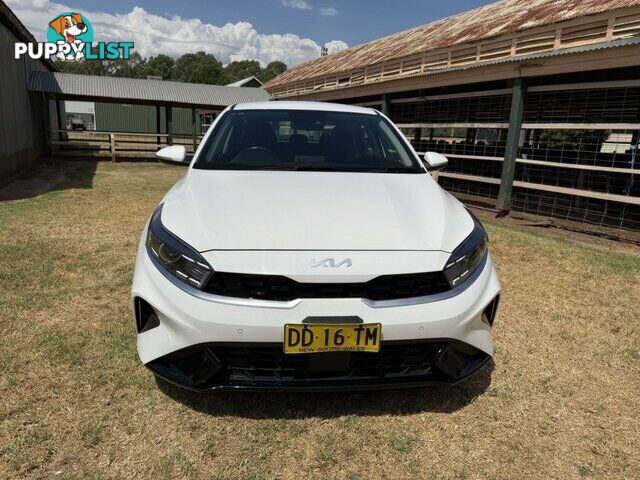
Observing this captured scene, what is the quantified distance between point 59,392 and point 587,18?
8026 millimetres

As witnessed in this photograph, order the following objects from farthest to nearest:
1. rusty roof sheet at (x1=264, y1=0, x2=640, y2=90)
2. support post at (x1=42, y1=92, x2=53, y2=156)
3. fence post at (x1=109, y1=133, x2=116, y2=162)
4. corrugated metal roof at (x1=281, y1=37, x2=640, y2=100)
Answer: fence post at (x1=109, y1=133, x2=116, y2=162), support post at (x1=42, y1=92, x2=53, y2=156), rusty roof sheet at (x1=264, y1=0, x2=640, y2=90), corrugated metal roof at (x1=281, y1=37, x2=640, y2=100)

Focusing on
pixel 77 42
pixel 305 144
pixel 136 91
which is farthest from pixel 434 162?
pixel 77 42

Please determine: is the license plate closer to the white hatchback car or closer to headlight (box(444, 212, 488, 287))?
the white hatchback car

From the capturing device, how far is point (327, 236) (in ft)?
6.58

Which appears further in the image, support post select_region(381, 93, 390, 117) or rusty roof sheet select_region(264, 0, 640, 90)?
support post select_region(381, 93, 390, 117)

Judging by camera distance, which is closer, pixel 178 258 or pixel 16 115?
pixel 178 258

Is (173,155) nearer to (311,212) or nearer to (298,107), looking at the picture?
(298,107)

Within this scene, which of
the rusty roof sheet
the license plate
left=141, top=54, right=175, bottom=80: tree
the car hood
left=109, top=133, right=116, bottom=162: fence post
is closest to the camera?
the license plate

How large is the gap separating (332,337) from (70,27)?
92.5ft

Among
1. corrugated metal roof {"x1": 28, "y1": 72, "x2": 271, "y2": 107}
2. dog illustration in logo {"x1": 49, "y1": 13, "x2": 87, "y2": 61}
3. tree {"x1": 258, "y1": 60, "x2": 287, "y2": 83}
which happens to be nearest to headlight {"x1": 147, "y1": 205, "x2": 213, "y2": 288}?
corrugated metal roof {"x1": 28, "y1": 72, "x2": 271, "y2": 107}

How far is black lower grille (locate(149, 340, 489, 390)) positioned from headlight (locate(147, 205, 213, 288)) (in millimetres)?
285

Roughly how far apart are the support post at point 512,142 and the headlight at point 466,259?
6.34 metres

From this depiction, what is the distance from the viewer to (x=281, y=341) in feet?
5.93

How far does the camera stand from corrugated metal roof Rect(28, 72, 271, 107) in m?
17.6
